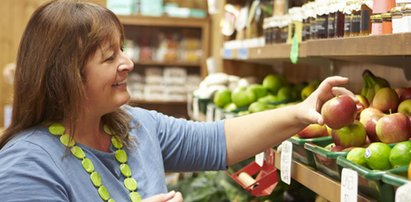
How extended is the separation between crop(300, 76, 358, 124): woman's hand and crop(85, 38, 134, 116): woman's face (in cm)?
52

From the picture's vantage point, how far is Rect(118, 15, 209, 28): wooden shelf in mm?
5973

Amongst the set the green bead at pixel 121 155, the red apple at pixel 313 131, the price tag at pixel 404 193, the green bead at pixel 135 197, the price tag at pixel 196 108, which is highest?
the price tag at pixel 404 193

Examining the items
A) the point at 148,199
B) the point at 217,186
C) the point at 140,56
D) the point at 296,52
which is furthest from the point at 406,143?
the point at 140,56

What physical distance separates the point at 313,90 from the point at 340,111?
83 centimetres

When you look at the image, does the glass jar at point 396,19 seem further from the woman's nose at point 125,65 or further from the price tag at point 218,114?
the price tag at point 218,114

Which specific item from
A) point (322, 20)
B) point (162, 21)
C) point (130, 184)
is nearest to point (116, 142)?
point (130, 184)

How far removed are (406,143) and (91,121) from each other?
897 mm

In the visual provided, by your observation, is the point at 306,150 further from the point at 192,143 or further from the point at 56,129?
the point at 56,129

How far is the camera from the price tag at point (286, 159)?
6.20 feet

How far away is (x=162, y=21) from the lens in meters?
6.01

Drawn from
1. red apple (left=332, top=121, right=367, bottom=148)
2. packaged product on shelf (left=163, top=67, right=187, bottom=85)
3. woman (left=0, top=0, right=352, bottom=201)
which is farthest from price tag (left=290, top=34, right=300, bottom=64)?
packaged product on shelf (left=163, top=67, right=187, bottom=85)

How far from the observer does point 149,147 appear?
1.98 meters

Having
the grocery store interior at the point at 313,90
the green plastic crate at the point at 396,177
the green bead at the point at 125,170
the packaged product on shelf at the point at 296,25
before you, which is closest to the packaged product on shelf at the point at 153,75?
the grocery store interior at the point at 313,90

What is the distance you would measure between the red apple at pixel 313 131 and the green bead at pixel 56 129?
0.71 meters
